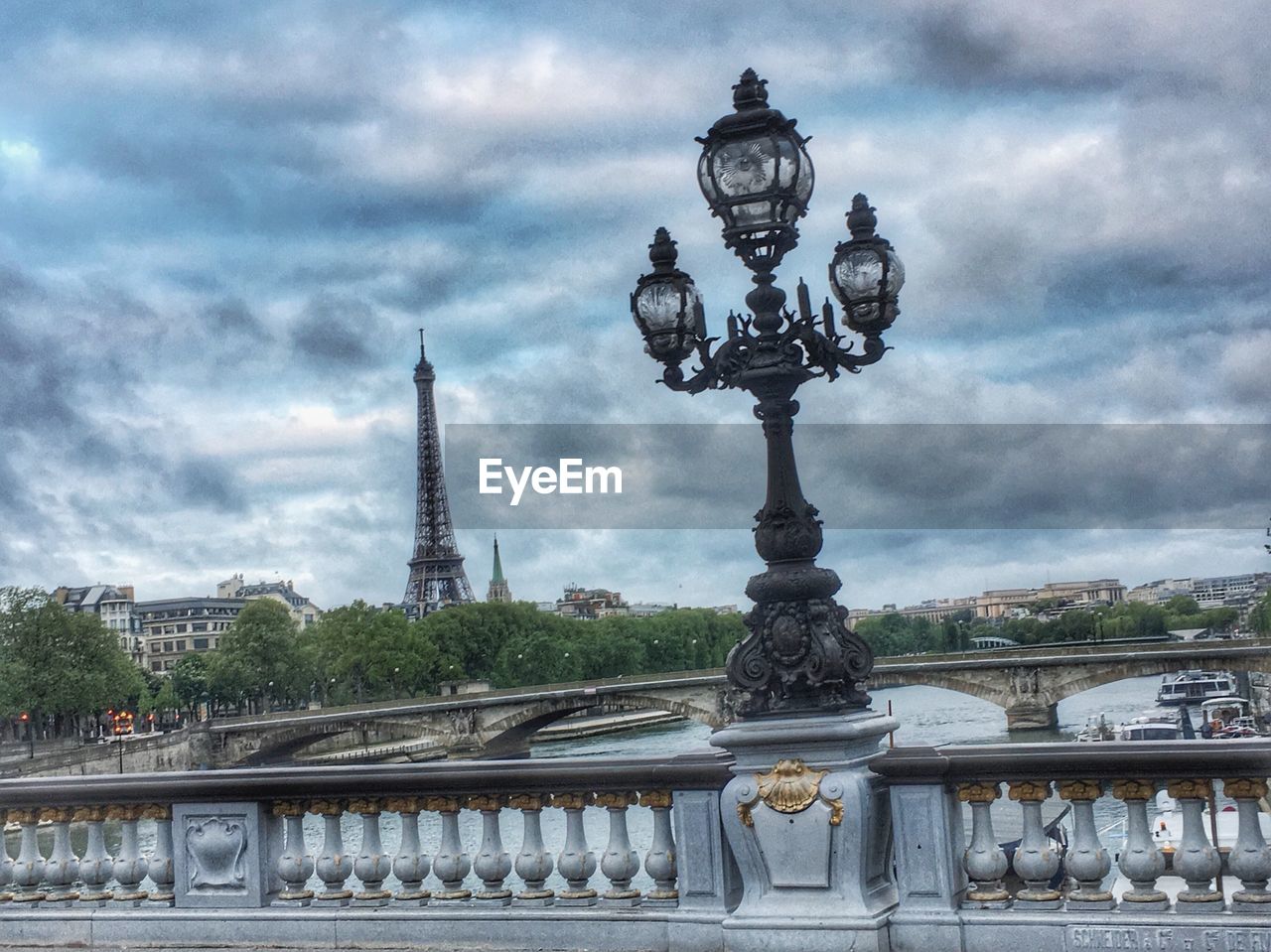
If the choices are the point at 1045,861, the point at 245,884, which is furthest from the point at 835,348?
the point at 245,884

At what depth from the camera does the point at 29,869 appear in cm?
964

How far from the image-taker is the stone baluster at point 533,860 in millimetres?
8562

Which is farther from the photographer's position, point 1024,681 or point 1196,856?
point 1024,681

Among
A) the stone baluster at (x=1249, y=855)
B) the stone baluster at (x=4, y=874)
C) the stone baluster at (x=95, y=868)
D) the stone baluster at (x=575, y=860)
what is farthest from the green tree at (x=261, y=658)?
the stone baluster at (x=1249, y=855)

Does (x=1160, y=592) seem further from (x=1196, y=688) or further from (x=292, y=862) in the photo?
(x=292, y=862)

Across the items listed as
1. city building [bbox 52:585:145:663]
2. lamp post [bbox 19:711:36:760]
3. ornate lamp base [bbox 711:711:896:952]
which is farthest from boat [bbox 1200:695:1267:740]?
city building [bbox 52:585:145:663]

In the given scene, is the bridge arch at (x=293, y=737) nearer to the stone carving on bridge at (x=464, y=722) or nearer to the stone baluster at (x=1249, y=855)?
the stone carving on bridge at (x=464, y=722)

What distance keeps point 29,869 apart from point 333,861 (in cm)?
200

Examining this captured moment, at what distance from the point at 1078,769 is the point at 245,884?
177 inches

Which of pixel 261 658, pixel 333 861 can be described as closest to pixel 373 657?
pixel 261 658

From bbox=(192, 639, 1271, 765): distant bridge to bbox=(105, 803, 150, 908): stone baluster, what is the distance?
195 feet

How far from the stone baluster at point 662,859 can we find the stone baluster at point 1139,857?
217 cm

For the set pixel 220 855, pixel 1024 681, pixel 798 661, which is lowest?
pixel 1024 681

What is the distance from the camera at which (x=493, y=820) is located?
877cm
